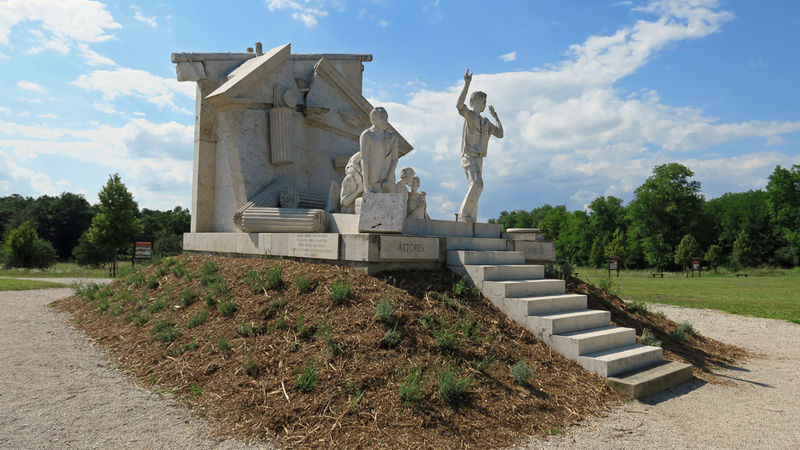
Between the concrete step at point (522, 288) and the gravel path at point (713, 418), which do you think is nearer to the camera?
the gravel path at point (713, 418)

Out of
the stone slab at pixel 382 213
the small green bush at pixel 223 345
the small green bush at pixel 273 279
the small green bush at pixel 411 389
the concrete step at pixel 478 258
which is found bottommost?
the small green bush at pixel 411 389

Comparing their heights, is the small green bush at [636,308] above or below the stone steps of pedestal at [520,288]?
below

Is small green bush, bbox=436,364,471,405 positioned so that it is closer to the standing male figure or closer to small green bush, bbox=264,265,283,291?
small green bush, bbox=264,265,283,291

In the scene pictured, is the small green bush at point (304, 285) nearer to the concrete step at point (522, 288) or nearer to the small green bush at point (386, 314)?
the small green bush at point (386, 314)

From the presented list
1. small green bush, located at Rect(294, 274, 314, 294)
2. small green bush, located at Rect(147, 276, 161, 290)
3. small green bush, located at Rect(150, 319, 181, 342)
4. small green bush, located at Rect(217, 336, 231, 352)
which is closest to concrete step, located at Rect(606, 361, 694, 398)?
small green bush, located at Rect(294, 274, 314, 294)

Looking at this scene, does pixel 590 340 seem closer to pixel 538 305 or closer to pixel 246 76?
pixel 538 305

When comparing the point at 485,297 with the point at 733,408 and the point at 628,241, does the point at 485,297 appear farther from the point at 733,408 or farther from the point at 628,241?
the point at 628,241

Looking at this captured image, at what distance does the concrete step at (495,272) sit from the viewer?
6.68 m

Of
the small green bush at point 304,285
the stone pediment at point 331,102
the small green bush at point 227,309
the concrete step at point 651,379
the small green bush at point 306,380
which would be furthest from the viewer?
the stone pediment at point 331,102

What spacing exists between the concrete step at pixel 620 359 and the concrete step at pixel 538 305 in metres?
0.86

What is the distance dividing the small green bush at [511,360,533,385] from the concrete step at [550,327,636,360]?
111 cm

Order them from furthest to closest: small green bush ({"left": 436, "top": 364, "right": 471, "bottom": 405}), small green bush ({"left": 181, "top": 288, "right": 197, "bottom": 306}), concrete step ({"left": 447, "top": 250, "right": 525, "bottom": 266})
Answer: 1. small green bush ({"left": 181, "top": 288, "right": 197, "bottom": 306})
2. concrete step ({"left": 447, "top": 250, "right": 525, "bottom": 266})
3. small green bush ({"left": 436, "top": 364, "right": 471, "bottom": 405})

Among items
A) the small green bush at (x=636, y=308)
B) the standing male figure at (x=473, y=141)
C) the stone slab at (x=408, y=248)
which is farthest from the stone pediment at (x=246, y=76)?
the small green bush at (x=636, y=308)

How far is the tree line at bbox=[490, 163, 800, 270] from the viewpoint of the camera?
42438 mm
